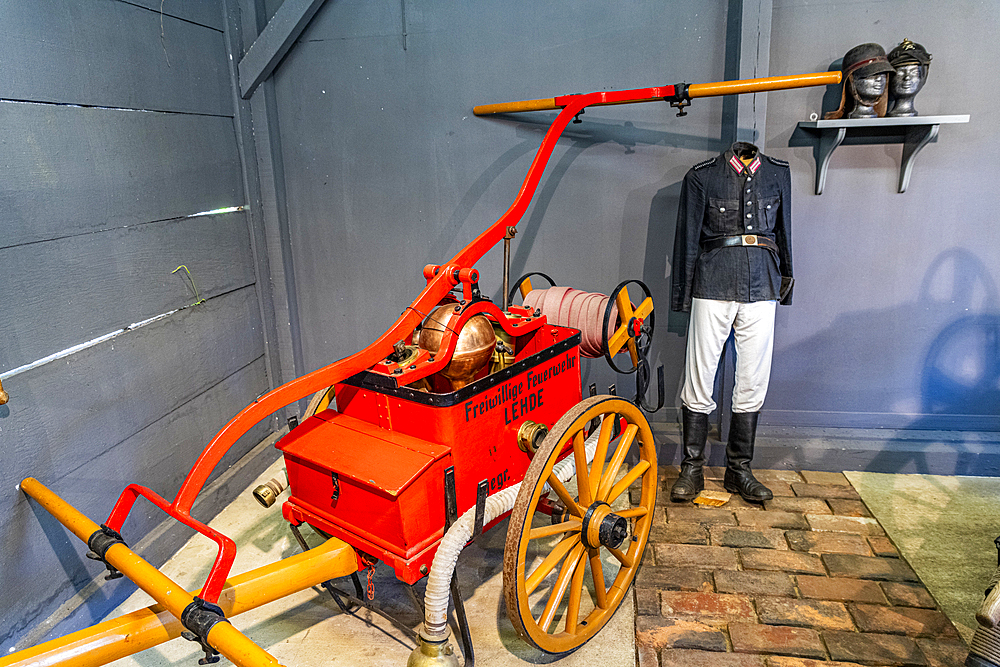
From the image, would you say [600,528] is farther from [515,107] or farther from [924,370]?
[924,370]

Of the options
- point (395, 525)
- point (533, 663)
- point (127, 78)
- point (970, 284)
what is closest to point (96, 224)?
point (127, 78)

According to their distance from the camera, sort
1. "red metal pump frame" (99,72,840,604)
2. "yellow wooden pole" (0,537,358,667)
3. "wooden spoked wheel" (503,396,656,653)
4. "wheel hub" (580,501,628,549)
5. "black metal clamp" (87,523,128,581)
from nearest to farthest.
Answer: "yellow wooden pole" (0,537,358,667) → "red metal pump frame" (99,72,840,604) → "black metal clamp" (87,523,128,581) → "wooden spoked wheel" (503,396,656,653) → "wheel hub" (580,501,628,549)

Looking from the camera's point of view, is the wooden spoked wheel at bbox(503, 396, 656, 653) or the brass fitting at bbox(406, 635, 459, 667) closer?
the brass fitting at bbox(406, 635, 459, 667)

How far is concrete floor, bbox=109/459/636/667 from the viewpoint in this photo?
7.07 feet

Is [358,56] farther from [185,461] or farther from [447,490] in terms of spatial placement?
[447,490]

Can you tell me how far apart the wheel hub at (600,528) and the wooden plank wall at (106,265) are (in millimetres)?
1844

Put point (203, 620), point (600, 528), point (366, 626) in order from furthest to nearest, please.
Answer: point (366, 626), point (600, 528), point (203, 620)

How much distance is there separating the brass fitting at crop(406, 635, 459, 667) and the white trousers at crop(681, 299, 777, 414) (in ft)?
6.06

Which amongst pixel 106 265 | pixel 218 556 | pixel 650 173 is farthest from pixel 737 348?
pixel 106 265

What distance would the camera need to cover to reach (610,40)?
10.2ft

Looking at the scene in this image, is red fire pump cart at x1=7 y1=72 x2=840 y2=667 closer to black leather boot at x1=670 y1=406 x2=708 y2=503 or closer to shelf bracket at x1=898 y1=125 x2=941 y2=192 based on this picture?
black leather boot at x1=670 y1=406 x2=708 y2=503

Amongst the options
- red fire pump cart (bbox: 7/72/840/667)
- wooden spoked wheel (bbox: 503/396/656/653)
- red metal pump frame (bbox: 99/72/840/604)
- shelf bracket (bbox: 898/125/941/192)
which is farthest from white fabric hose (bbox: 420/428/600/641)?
shelf bracket (bbox: 898/125/941/192)

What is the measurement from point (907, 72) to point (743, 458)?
A: 1.85 m

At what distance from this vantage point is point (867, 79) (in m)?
2.74
